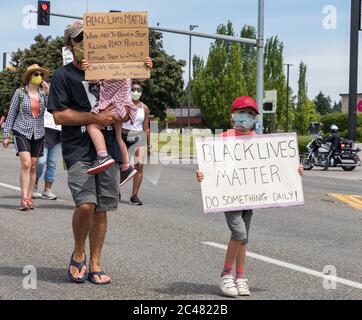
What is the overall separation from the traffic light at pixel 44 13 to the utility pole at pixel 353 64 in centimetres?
1144

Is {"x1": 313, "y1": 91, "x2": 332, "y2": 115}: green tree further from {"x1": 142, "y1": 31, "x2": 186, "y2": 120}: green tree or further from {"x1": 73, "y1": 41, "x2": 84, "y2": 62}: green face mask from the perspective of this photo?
{"x1": 73, "y1": 41, "x2": 84, "y2": 62}: green face mask

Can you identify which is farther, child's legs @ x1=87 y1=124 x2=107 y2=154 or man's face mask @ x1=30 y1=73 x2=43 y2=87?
man's face mask @ x1=30 y1=73 x2=43 y2=87

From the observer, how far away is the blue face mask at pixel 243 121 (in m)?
5.55

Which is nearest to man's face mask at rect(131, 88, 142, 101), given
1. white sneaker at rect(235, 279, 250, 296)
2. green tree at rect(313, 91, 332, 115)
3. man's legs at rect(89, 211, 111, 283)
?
man's legs at rect(89, 211, 111, 283)

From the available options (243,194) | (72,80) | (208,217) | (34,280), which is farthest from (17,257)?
(208,217)

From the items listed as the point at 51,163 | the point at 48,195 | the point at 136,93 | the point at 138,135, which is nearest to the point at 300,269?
the point at 136,93

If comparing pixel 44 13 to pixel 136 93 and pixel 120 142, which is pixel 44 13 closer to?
pixel 136 93

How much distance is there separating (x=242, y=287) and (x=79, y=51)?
228 centimetres

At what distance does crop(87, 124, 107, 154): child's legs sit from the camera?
5.62 metres

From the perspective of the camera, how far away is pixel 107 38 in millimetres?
5816

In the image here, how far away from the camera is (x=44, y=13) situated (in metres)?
25.3

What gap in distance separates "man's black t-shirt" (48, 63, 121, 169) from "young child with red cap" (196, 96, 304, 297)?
0.93m
